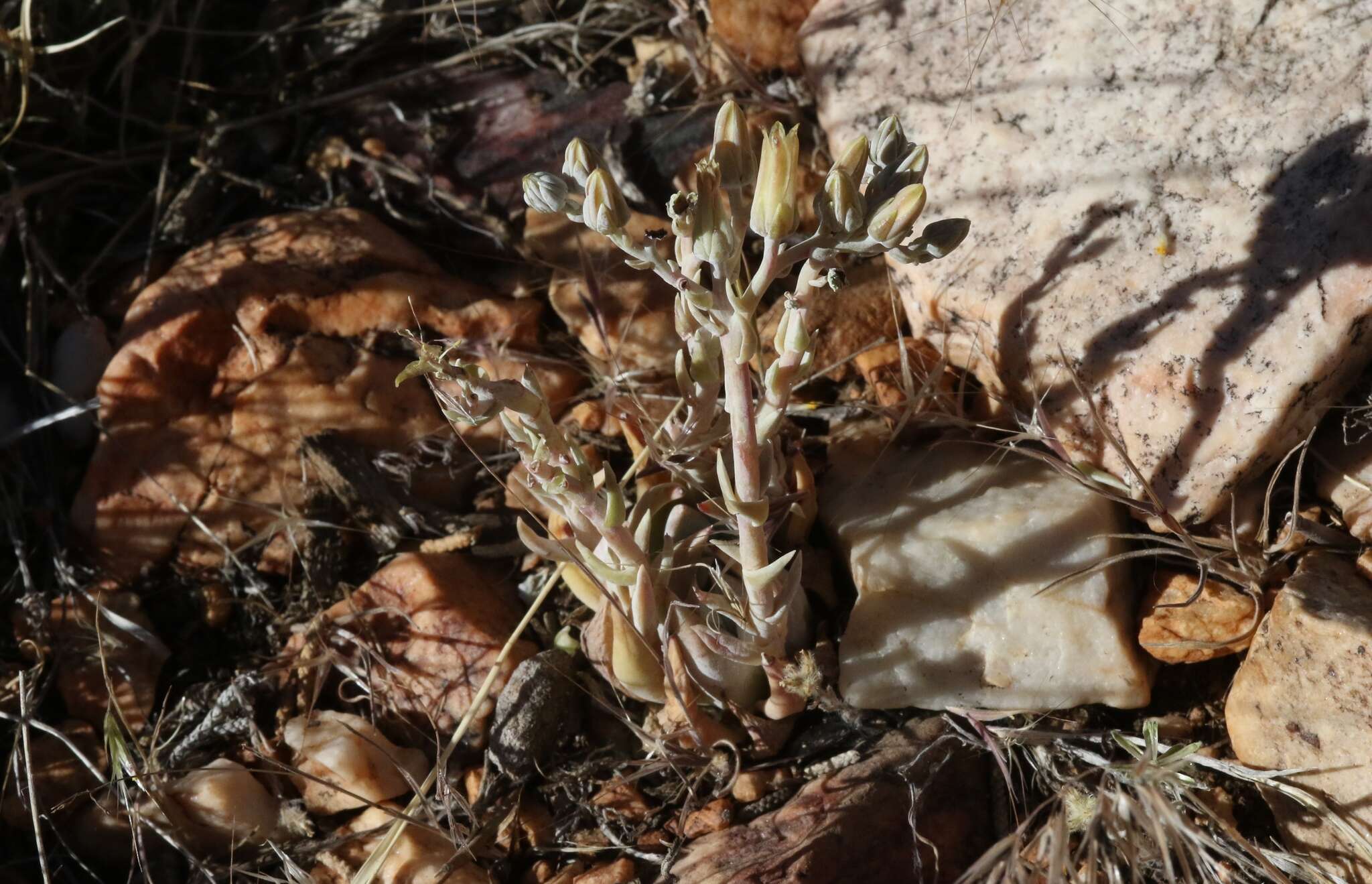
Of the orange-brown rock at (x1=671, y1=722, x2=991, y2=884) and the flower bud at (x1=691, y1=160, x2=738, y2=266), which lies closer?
the flower bud at (x1=691, y1=160, x2=738, y2=266)

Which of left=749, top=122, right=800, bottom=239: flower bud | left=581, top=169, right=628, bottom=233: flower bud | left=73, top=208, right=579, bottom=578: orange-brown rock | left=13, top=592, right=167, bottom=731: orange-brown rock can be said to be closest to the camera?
left=749, top=122, right=800, bottom=239: flower bud

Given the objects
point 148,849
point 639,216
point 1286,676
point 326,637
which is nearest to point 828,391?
point 639,216

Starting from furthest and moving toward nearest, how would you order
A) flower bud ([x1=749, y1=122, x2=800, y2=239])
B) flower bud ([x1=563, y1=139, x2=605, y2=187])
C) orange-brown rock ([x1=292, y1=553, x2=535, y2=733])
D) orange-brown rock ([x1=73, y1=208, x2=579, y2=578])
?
orange-brown rock ([x1=73, y1=208, x2=579, y2=578]) → orange-brown rock ([x1=292, y1=553, x2=535, y2=733]) → flower bud ([x1=563, y1=139, x2=605, y2=187]) → flower bud ([x1=749, y1=122, x2=800, y2=239])

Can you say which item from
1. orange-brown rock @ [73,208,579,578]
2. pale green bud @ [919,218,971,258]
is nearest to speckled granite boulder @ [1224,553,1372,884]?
pale green bud @ [919,218,971,258]

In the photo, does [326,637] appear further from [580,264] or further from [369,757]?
[580,264]

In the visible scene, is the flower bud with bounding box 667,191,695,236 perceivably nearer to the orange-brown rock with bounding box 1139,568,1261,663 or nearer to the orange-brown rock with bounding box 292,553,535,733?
the orange-brown rock with bounding box 292,553,535,733

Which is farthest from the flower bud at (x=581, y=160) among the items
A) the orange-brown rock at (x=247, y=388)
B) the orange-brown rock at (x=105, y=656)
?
the orange-brown rock at (x=105, y=656)

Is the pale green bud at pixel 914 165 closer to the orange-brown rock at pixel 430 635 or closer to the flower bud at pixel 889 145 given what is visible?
the flower bud at pixel 889 145
